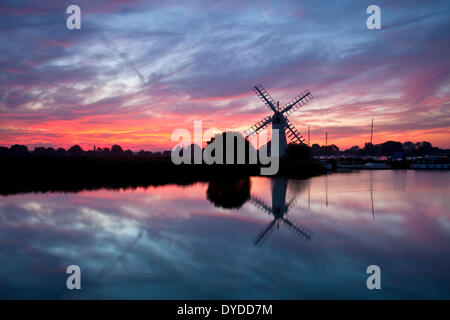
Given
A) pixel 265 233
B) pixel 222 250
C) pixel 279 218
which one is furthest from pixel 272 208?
pixel 222 250

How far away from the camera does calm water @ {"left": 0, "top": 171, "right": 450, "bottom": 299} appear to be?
6.17 m

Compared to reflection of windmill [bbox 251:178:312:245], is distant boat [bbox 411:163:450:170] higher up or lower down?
higher up

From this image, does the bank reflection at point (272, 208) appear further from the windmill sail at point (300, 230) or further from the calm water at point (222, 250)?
the calm water at point (222, 250)

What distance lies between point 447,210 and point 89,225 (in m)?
18.4

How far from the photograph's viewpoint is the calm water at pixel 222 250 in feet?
20.2

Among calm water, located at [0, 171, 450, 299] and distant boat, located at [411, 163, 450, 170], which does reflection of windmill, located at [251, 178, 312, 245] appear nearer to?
calm water, located at [0, 171, 450, 299]

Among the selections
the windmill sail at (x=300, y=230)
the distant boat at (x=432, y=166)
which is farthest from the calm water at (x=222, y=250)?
the distant boat at (x=432, y=166)

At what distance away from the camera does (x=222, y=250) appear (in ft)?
28.6

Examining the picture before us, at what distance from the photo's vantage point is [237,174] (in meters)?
41.4

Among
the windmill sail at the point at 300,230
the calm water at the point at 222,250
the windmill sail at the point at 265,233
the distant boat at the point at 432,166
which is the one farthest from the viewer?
the distant boat at the point at 432,166

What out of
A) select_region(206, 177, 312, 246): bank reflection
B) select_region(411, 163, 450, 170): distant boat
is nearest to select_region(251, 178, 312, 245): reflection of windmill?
select_region(206, 177, 312, 246): bank reflection

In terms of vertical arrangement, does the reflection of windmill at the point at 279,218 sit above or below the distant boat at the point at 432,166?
below

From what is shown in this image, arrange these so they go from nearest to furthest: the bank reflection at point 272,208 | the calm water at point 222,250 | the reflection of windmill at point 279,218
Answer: the calm water at point 222,250, the reflection of windmill at point 279,218, the bank reflection at point 272,208

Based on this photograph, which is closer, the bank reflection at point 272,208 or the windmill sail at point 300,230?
the windmill sail at point 300,230
